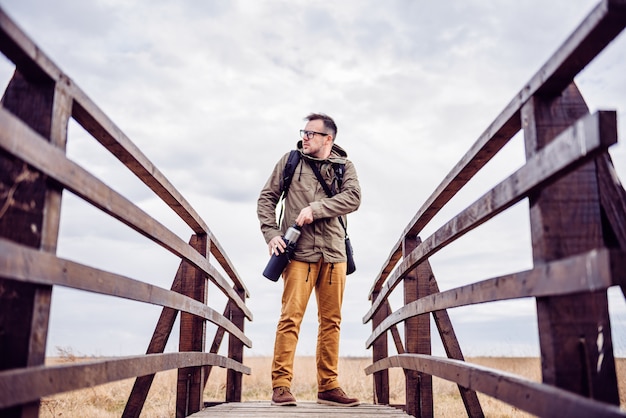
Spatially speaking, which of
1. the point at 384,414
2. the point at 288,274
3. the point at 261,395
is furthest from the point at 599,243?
the point at 261,395

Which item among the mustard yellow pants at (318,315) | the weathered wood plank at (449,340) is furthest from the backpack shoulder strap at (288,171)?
the weathered wood plank at (449,340)

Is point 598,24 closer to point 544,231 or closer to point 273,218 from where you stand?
point 544,231

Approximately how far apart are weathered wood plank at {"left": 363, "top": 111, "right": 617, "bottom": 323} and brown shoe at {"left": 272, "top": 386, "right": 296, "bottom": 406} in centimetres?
203

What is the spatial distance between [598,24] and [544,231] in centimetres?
64

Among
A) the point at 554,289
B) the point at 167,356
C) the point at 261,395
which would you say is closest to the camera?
the point at 554,289

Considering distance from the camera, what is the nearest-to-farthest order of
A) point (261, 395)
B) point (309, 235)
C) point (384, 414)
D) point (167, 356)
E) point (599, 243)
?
point (599, 243)
point (167, 356)
point (384, 414)
point (309, 235)
point (261, 395)

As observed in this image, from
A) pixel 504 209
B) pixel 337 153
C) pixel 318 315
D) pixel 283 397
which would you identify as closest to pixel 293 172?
pixel 337 153

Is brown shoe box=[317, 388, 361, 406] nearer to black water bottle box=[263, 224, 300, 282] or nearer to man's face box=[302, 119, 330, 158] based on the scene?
black water bottle box=[263, 224, 300, 282]

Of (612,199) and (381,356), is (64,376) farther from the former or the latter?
(381,356)

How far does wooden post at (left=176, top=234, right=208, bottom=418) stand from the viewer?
4230mm

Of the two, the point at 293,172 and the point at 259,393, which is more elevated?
the point at 293,172

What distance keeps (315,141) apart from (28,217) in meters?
2.92

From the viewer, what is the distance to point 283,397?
4.45m

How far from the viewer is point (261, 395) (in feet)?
34.8
